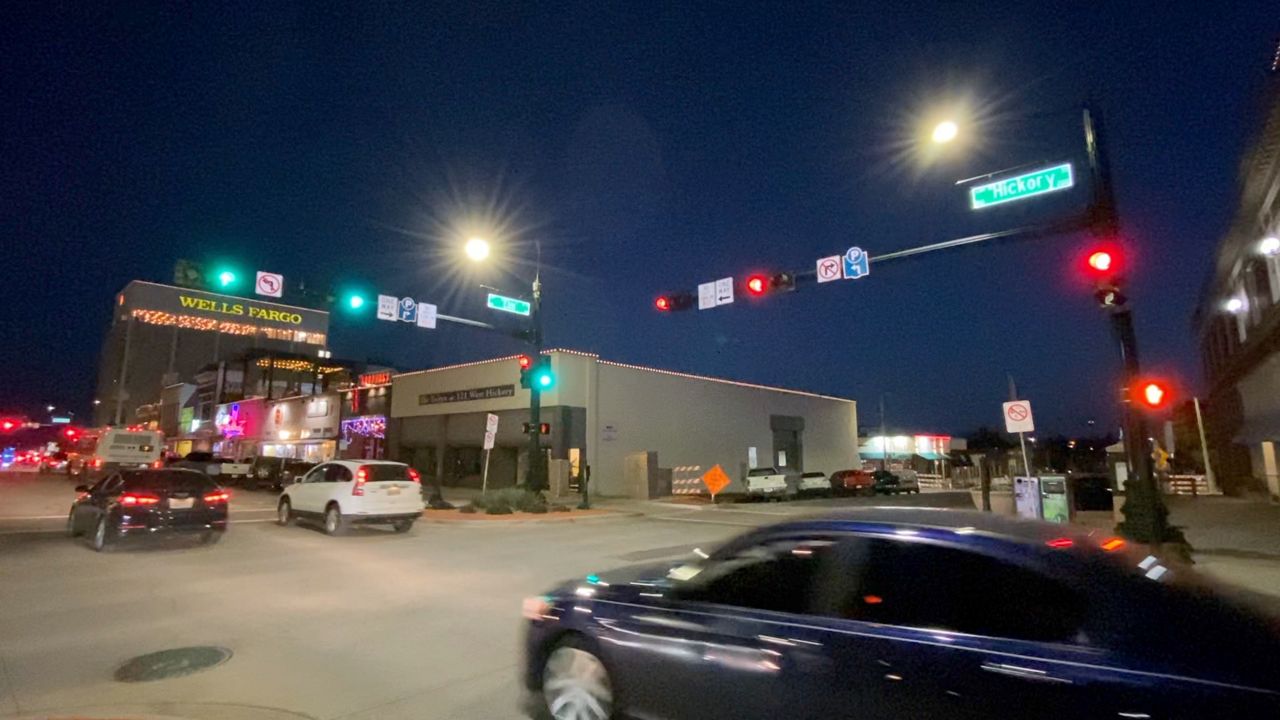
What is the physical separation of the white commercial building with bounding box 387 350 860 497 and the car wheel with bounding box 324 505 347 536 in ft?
48.0

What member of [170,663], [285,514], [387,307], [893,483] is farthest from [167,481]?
[893,483]

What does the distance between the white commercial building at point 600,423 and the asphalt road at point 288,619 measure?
1610 centimetres

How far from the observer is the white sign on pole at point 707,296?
742 inches

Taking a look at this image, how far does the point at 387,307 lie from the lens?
1989 cm

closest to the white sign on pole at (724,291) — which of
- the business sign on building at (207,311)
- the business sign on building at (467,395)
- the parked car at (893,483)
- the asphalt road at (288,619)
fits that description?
the asphalt road at (288,619)

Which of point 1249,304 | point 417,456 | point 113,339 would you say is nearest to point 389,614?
point 417,456

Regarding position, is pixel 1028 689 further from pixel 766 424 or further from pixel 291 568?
pixel 766 424

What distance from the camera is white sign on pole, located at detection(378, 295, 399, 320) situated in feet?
64.5

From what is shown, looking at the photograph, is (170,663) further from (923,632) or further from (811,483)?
(811,483)

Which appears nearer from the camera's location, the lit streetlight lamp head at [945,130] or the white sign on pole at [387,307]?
the lit streetlight lamp head at [945,130]

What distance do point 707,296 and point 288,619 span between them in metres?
13.3

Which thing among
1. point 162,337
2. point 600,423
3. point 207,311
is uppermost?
point 207,311

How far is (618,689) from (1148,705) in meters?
2.60

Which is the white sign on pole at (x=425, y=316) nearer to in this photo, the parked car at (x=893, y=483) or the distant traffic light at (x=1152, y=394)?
the distant traffic light at (x=1152, y=394)
